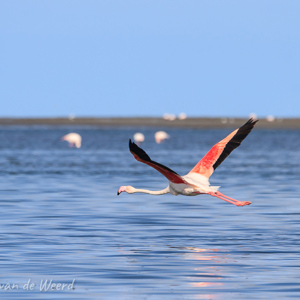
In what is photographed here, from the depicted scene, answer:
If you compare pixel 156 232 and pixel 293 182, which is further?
pixel 293 182

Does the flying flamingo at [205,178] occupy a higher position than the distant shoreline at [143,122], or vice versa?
the distant shoreline at [143,122]

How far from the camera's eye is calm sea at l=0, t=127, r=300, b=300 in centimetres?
1361

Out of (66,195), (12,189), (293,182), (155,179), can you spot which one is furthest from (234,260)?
(155,179)

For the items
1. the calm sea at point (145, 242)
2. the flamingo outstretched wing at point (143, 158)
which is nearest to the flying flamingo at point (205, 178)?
the calm sea at point (145, 242)

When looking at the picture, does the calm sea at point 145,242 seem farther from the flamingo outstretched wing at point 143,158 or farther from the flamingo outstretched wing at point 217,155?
the flamingo outstretched wing at point 143,158

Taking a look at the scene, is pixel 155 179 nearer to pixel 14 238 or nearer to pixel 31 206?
pixel 31 206

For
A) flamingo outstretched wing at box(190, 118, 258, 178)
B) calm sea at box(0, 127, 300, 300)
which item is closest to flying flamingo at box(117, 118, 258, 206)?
flamingo outstretched wing at box(190, 118, 258, 178)

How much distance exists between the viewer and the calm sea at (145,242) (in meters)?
13.6

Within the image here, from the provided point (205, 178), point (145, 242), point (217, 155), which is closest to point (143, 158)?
point (145, 242)

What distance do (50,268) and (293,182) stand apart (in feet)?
64.4

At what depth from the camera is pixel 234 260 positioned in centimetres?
1587

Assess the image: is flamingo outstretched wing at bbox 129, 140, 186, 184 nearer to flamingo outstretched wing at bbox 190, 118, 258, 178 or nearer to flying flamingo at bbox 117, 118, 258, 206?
flying flamingo at bbox 117, 118, 258, 206

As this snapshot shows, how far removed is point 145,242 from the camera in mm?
18094

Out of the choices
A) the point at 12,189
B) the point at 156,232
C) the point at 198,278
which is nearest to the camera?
the point at 198,278
